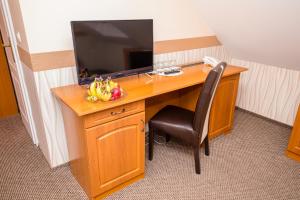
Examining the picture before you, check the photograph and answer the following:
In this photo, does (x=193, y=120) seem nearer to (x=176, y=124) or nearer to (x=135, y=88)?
(x=176, y=124)

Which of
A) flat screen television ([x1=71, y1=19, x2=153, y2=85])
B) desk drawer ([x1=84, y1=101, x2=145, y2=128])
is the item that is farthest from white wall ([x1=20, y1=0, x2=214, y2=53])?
desk drawer ([x1=84, y1=101, x2=145, y2=128])

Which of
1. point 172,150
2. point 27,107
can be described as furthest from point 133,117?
point 27,107

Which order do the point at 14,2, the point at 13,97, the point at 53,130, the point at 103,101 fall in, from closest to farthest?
1. the point at 103,101
2. the point at 14,2
3. the point at 53,130
4. the point at 13,97

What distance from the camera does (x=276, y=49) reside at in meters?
2.44

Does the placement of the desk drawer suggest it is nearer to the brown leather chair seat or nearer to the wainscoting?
the brown leather chair seat

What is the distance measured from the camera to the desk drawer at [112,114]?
1.53 m

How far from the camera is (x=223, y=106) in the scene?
2.48m

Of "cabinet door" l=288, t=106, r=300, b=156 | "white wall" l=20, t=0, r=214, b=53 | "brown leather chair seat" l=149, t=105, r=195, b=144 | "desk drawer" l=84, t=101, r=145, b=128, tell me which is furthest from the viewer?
"cabinet door" l=288, t=106, r=300, b=156

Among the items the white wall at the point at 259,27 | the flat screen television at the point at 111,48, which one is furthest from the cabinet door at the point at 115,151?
the white wall at the point at 259,27

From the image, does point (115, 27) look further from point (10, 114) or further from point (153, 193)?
point (10, 114)

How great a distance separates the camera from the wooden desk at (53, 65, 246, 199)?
1.57 metres

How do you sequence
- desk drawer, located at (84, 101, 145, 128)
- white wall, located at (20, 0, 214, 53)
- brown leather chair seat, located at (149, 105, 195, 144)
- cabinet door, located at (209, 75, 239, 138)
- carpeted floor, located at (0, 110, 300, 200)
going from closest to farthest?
desk drawer, located at (84, 101, 145, 128) < white wall, located at (20, 0, 214, 53) < carpeted floor, located at (0, 110, 300, 200) < brown leather chair seat, located at (149, 105, 195, 144) < cabinet door, located at (209, 75, 239, 138)

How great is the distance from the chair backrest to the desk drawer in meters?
0.45

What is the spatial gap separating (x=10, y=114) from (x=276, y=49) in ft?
10.4
